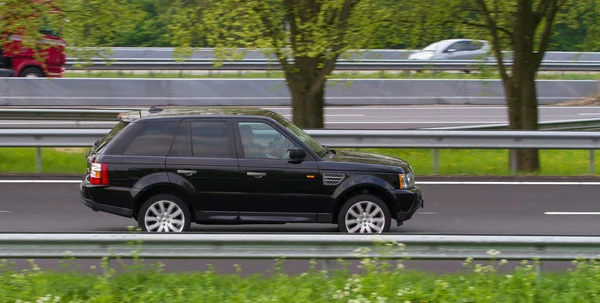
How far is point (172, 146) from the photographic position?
9617 mm

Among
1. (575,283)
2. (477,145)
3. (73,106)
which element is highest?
(73,106)

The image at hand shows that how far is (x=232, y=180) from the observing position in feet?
31.1

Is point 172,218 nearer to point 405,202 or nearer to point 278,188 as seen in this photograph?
point 278,188

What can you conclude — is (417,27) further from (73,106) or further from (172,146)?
(73,106)

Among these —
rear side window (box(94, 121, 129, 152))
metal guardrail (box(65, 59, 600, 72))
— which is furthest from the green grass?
rear side window (box(94, 121, 129, 152))

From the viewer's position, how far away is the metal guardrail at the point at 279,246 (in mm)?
6922

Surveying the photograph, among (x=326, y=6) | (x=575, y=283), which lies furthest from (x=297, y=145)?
(x=326, y=6)

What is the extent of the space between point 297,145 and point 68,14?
845 centimetres

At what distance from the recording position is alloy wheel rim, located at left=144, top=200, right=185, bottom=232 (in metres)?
9.49

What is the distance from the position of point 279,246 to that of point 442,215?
4867 millimetres

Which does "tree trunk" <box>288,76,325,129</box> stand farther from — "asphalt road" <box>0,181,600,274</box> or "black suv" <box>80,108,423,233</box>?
"black suv" <box>80,108,423,233</box>

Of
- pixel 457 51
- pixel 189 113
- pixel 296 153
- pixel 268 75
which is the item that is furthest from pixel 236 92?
pixel 296 153

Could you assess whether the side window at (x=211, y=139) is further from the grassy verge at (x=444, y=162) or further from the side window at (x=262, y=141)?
the grassy verge at (x=444, y=162)

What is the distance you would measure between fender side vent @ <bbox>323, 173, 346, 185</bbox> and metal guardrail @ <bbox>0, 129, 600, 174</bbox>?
493 cm
